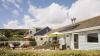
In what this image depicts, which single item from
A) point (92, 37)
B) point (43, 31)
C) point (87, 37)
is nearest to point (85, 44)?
point (87, 37)

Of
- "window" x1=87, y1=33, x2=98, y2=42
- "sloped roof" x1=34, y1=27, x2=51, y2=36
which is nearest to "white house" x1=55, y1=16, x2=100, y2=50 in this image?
"window" x1=87, y1=33, x2=98, y2=42

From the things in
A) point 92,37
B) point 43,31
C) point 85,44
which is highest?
point 43,31

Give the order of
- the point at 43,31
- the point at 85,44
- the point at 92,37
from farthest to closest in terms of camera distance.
Result: 1. the point at 43,31
2. the point at 85,44
3. the point at 92,37

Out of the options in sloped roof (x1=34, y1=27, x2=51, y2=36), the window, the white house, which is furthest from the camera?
sloped roof (x1=34, y1=27, x2=51, y2=36)

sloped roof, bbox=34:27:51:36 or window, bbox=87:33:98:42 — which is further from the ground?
sloped roof, bbox=34:27:51:36

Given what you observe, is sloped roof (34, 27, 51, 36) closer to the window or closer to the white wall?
the white wall

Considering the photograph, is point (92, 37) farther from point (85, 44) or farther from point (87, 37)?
point (85, 44)

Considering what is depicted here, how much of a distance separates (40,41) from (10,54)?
4218 cm

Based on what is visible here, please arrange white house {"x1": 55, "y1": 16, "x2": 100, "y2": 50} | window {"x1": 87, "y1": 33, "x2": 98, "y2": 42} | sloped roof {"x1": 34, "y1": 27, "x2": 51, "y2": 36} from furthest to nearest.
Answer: sloped roof {"x1": 34, "y1": 27, "x2": 51, "y2": 36}, window {"x1": 87, "y1": 33, "x2": 98, "y2": 42}, white house {"x1": 55, "y1": 16, "x2": 100, "y2": 50}

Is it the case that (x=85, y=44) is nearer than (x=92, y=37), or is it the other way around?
(x=92, y=37)

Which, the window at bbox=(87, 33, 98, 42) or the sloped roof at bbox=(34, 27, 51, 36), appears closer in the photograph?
the window at bbox=(87, 33, 98, 42)

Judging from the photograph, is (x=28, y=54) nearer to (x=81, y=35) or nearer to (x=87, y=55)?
(x=87, y=55)

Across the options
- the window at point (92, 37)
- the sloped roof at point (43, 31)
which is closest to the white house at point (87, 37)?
the window at point (92, 37)

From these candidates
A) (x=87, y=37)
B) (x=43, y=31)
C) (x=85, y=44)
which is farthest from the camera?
(x=43, y=31)
